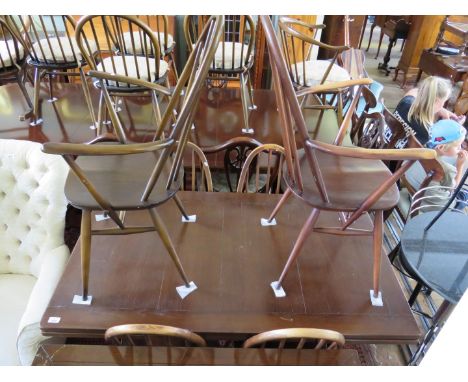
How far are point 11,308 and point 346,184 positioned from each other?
4.84 ft

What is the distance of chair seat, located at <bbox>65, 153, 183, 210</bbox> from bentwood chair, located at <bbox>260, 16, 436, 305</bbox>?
0.44m

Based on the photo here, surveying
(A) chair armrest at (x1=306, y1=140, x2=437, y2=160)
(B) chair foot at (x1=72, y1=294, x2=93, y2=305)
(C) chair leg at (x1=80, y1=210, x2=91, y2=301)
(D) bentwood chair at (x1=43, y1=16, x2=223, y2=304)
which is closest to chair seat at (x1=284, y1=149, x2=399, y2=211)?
(A) chair armrest at (x1=306, y1=140, x2=437, y2=160)

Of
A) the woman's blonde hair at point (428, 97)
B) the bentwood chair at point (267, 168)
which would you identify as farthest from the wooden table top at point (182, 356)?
the woman's blonde hair at point (428, 97)

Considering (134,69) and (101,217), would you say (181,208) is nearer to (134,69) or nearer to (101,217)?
(101,217)

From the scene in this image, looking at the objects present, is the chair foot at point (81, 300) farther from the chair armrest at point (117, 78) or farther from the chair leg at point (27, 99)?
the chair leg at point (27, 99)

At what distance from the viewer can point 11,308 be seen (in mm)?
1396

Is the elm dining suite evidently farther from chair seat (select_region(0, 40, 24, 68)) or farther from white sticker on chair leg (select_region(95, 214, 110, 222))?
chair seat (select_region(0, 40, 24, 68))

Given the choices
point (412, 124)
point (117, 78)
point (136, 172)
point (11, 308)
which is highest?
point (117, 78)

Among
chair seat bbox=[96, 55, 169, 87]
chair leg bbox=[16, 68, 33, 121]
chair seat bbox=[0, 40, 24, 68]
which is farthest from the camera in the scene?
chair leg bbox=[16, 68, 33, 121]

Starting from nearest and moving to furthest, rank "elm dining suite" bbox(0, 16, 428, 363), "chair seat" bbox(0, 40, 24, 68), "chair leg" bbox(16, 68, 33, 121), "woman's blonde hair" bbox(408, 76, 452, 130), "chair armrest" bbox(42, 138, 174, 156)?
"chair armrest" bbox(42, 138, 174, 156) < "elm dining suite" bbox(0, 16, 428, 363) < "chair seat" bbox(0, 40, 24, 68) < "chair leg" bbox(16, 68, 33, 121) < "woman's blonde hair" bbox(408, 76, 452, 130)

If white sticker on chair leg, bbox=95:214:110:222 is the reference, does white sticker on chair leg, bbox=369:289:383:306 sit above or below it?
below

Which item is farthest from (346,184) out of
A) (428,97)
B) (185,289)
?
(428,97)

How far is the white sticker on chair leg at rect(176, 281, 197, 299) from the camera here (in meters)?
1.17
